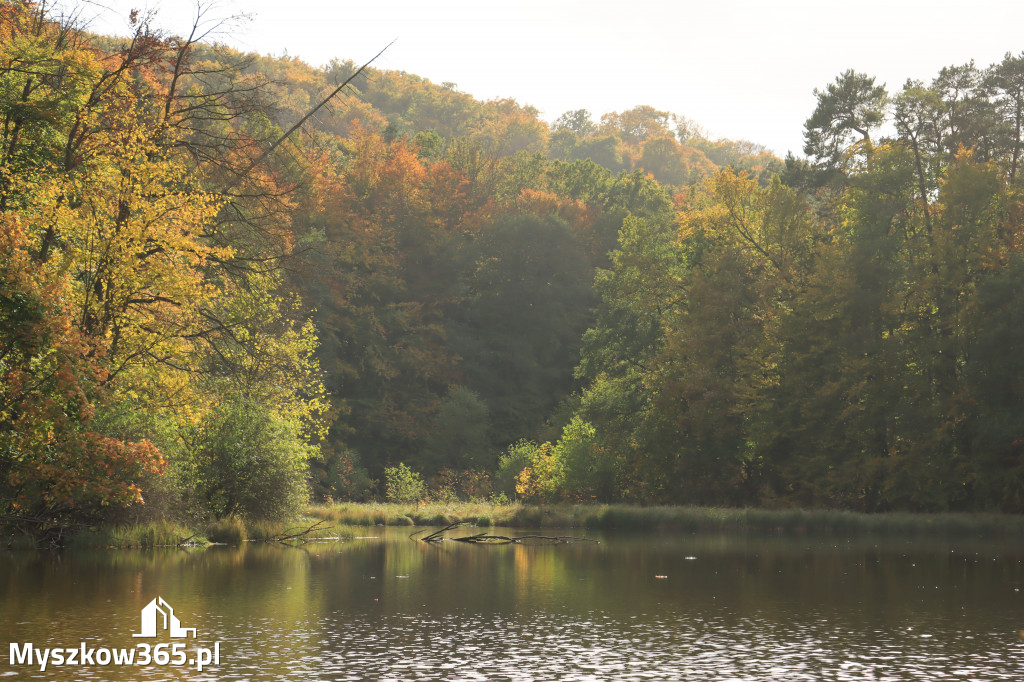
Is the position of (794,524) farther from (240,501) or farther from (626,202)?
(626,202)

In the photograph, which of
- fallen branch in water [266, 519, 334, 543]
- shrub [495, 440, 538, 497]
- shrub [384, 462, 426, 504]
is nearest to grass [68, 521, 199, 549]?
Result: fallen branch in water [266, 519, 334, 543]

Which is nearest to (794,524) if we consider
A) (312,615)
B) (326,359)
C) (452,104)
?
(312,615)

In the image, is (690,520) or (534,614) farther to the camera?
(690,520)

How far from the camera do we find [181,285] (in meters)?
25.5

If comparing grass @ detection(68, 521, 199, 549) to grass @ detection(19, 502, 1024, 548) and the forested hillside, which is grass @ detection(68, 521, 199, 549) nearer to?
the forested hillside

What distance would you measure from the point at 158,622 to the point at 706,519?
3073cm

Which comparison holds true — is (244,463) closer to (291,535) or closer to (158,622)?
(291,535)

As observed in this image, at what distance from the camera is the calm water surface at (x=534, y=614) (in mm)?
11523

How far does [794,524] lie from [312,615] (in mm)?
28977

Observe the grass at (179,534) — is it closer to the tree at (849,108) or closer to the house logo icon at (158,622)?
the house logo icon at (158,622)

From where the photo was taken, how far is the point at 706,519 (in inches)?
1641

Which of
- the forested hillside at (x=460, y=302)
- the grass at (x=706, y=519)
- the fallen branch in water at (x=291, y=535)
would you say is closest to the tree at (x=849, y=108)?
the forested hillside at (x=460, y=302)

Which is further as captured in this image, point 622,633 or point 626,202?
point 626,202

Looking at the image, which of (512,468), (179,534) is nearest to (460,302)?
(512,468)
